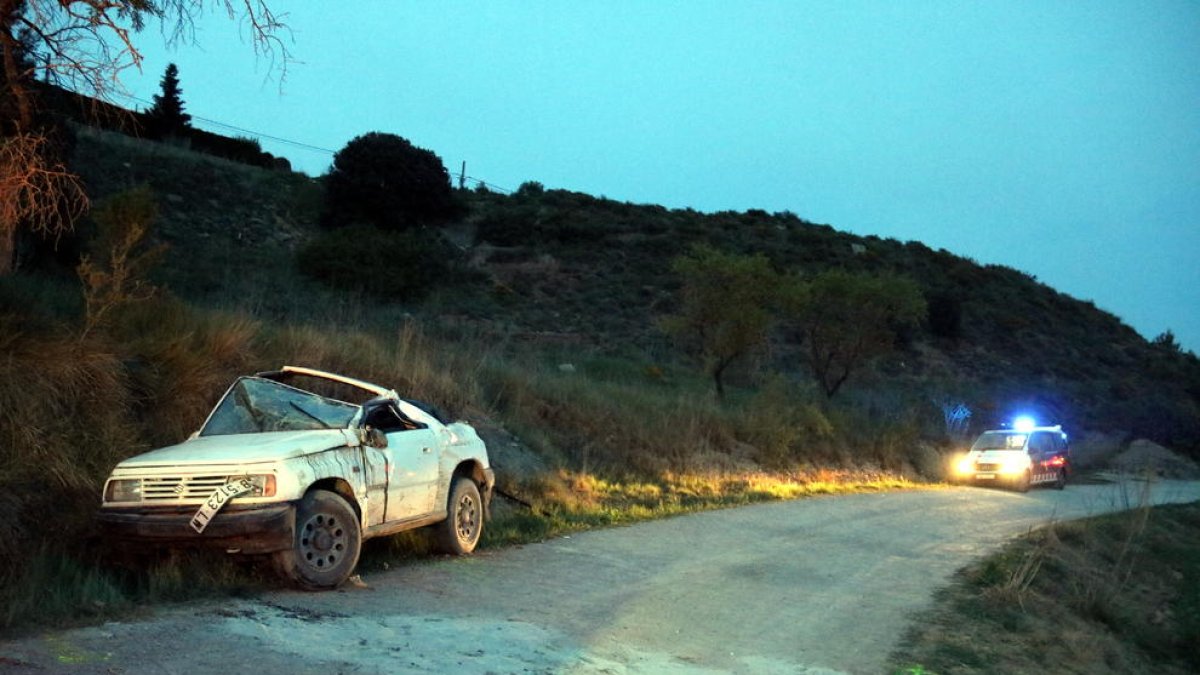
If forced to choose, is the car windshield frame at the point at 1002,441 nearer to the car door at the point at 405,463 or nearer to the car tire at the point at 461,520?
the car tire at the point at 461,520

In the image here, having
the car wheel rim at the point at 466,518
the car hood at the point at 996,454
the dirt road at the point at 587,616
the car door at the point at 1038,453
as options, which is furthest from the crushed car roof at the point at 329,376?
the car door at the point at 1038,453

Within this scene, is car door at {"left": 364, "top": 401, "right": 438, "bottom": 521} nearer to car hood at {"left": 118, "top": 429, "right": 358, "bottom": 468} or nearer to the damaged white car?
the damaged white car

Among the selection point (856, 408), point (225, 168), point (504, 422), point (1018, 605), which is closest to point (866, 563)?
point (1018, 605)

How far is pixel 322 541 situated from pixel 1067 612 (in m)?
8.21

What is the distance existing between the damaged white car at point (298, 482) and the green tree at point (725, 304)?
17.3m

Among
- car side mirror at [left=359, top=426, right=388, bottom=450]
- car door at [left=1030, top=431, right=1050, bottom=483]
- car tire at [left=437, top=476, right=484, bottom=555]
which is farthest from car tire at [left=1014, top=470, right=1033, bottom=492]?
car side mirror at [left=359, top=426, right=388, bottom=450]

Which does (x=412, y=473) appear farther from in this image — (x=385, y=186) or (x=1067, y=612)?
(x=385, y=186)

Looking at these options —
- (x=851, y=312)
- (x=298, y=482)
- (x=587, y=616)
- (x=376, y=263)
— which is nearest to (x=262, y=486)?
(x=298, y=482)

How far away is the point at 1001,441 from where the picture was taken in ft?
90.4

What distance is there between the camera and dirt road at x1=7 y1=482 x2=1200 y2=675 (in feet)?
20.4

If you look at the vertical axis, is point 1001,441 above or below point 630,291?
below

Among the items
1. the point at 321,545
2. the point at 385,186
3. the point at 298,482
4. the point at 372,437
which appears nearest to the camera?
the point at 298,482

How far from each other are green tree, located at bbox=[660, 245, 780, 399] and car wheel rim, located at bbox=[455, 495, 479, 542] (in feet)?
53.7

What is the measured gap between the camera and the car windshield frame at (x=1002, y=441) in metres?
26.9
